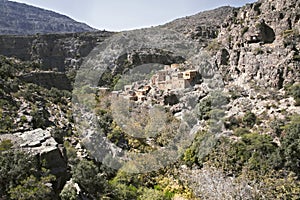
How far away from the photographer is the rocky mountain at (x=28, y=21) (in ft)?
251

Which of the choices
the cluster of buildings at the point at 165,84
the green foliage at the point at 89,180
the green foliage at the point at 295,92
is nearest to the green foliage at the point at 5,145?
the green foliage at the point at 89,180

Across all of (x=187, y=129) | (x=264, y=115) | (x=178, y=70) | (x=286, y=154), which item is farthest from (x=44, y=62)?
(x=286, y=154)

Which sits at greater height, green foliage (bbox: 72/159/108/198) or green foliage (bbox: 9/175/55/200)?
green foliage (bbox: 9/175/55/200)

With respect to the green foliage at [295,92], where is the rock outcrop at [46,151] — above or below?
below

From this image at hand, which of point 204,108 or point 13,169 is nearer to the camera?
point 13,169

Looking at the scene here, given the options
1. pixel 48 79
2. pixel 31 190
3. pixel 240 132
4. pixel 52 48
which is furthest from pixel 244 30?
pixel 52 48

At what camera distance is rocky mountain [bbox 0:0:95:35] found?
3009 inches

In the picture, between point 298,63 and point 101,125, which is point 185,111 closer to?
point 101,125

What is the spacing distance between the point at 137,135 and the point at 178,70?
57.1ft

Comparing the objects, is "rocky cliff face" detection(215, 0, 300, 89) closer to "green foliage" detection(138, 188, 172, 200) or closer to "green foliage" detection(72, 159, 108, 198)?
"green foliage" detection(138, 188, 172, 200)

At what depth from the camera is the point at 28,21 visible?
84.1 metres

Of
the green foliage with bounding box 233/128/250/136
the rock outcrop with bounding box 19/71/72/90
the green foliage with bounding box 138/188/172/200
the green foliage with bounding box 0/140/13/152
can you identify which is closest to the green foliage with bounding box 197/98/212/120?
the green foliage with bounding box 233/128/250/136

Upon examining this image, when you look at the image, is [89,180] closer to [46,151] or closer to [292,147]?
[46,151]

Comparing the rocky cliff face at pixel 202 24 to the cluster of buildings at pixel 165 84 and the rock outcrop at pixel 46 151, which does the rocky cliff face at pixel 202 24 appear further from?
the rock outcrop at pixel 46 151
